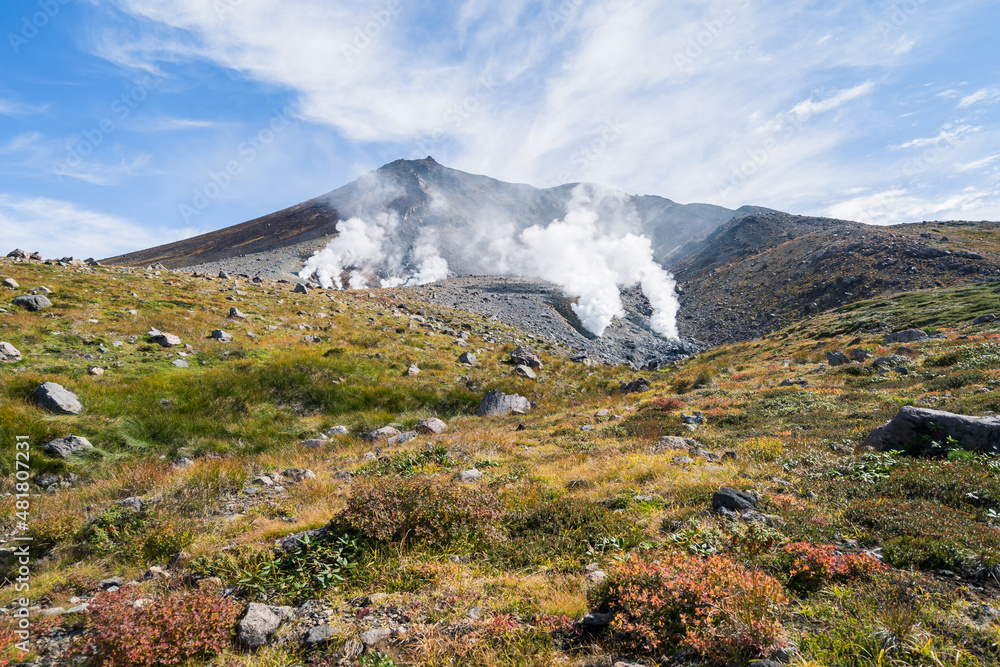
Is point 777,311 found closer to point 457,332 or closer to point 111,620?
point 457,332

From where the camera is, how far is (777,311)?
194ft

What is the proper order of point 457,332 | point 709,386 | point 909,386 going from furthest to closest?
point 457,332 < point 709,386 < point 909,386

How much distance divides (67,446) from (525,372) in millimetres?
17094

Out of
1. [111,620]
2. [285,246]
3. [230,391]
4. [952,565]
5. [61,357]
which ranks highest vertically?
[285,246]

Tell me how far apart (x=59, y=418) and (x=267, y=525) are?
7.69m

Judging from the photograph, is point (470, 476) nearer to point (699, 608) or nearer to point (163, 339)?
point (699, 608)

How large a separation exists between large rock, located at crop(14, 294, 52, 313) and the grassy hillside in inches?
21.2

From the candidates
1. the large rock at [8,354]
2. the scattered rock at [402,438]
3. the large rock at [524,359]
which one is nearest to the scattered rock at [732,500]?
the scattered rock at [402,438]

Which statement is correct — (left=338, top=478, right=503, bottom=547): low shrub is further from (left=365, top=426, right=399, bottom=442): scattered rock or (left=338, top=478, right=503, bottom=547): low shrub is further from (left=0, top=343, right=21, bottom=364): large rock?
(left=0, top=343, right=21, bottom=364): large rock

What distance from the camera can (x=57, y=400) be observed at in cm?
999

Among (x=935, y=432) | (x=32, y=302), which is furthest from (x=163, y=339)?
(x=935, y=432)

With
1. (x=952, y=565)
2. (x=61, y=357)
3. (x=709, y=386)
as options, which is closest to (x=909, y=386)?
(x=709, y=386)

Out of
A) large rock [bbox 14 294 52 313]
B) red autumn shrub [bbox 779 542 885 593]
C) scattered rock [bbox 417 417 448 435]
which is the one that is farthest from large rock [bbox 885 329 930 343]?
large rock [bbox 14 294 52 313]

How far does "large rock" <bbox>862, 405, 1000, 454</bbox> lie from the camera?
7590 mm
